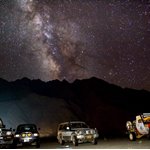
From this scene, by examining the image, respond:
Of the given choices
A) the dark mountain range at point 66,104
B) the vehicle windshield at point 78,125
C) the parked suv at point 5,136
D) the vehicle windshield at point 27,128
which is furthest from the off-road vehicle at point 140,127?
the dark mountain range at point 66,104

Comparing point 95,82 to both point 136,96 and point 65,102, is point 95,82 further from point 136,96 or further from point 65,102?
point 65,102

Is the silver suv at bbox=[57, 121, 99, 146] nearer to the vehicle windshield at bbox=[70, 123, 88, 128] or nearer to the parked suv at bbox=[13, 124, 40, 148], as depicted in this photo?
the vehicle windshield at bbox=[70, 123, 88, 128]

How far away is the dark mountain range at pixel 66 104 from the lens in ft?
267

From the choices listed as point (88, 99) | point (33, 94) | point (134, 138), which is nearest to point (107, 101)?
point (88, 99)

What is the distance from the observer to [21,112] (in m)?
83.8

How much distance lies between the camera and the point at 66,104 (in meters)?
89.1

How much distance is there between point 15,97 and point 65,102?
11.7 meters

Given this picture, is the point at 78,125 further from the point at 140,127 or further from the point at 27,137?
the point at 140,127

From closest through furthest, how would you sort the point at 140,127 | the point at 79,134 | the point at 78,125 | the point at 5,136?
the point at 79,134 → the point at 5,136 → the point at 78,125 → the point at 140,127

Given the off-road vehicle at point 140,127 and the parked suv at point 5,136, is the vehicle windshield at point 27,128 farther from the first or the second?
the off-road vehicle at point 140,127

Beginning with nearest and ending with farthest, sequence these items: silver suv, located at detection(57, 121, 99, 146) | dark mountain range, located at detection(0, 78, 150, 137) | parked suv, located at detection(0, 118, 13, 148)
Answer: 1. silver suv, located at detection(57, 121, 99, 146)
2. parked suv, located at detection(0, 118, 13, 148)
3. dark mountain range, located at detection(0, 78, 150, 137)

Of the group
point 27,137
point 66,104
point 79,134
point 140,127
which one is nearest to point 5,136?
point 27,137

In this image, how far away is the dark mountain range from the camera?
8125cm

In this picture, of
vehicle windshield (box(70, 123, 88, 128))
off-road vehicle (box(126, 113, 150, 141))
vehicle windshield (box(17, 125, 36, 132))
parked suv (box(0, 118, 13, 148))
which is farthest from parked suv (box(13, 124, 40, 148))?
off-road vehicle (box(126, 113, 150, 141))
